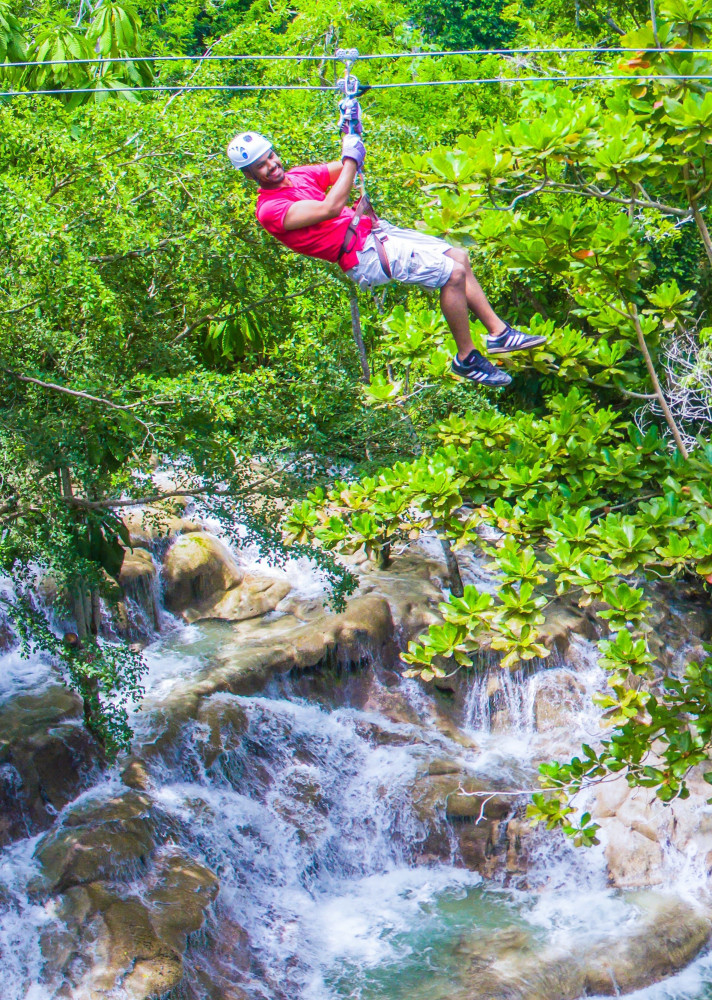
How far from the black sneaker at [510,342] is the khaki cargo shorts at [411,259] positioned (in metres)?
0.54

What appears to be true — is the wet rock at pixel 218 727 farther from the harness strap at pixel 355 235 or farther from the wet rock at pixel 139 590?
the harness strap at pixel 355 235

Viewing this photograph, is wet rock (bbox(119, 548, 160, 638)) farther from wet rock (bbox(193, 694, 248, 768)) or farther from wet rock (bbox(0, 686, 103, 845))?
wet rock (bbox(0, 686, 103, 845))

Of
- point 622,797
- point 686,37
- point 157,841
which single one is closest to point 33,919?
point 157,841

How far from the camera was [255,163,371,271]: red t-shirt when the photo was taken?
5523 millimetres

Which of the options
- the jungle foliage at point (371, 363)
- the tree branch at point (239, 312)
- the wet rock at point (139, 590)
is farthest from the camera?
the wet rock at point (139, 590)

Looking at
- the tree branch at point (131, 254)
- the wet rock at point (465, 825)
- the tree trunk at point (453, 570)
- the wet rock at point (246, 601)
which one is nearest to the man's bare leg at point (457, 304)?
the tree branch at point (131, 254)

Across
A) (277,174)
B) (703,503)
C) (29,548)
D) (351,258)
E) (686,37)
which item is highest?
(686,37)

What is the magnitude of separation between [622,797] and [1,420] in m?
6.92

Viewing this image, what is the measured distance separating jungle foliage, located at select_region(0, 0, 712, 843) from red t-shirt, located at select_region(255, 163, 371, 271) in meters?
0.48

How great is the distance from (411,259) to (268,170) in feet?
2.91

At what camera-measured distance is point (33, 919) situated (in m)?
8.29

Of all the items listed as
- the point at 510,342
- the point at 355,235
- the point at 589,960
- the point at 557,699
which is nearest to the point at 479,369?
the point at 510,342

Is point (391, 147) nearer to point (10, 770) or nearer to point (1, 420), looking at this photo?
point (1, 420)

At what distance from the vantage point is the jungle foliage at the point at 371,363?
222 inches
